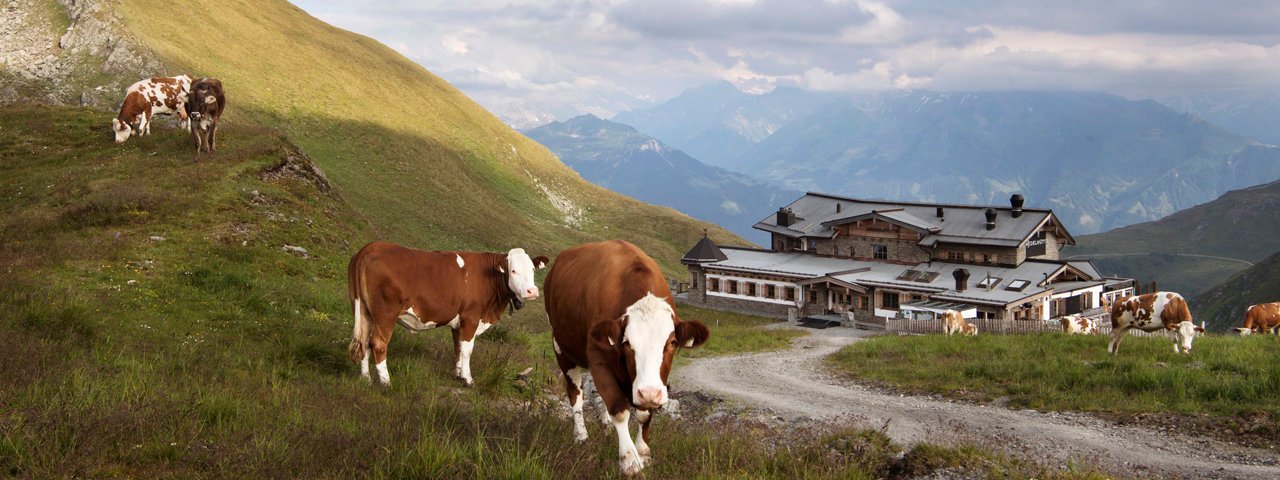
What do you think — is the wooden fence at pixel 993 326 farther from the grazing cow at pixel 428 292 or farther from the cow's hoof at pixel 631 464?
the cow's hoof at pixel 631 464

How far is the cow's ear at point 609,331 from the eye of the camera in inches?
319

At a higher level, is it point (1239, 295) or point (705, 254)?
point (705, 254)

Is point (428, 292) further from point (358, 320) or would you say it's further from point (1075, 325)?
point (1075, 325)

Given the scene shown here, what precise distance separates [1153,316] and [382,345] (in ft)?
68.2

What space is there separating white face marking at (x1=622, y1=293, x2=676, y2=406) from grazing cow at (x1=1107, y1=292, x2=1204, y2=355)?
20048 millimetres

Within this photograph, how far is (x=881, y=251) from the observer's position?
6700 centimetres

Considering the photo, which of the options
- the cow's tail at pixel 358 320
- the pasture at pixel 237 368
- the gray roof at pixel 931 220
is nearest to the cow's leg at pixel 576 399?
the pasture at pixel 237 368

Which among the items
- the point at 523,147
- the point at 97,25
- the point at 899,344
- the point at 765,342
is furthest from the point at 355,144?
the point at 899,344

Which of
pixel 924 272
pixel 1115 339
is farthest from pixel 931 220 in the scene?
pixel 1115 339

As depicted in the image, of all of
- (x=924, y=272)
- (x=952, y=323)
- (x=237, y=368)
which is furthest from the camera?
(x=924, y=272)

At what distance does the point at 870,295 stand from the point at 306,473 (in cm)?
5707

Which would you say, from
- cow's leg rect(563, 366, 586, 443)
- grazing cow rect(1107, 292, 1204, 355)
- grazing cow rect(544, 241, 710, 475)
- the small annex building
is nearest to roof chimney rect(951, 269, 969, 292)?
the small annex building

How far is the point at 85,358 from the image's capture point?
1144cm

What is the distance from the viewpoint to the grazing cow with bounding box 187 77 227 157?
28.7 meters
